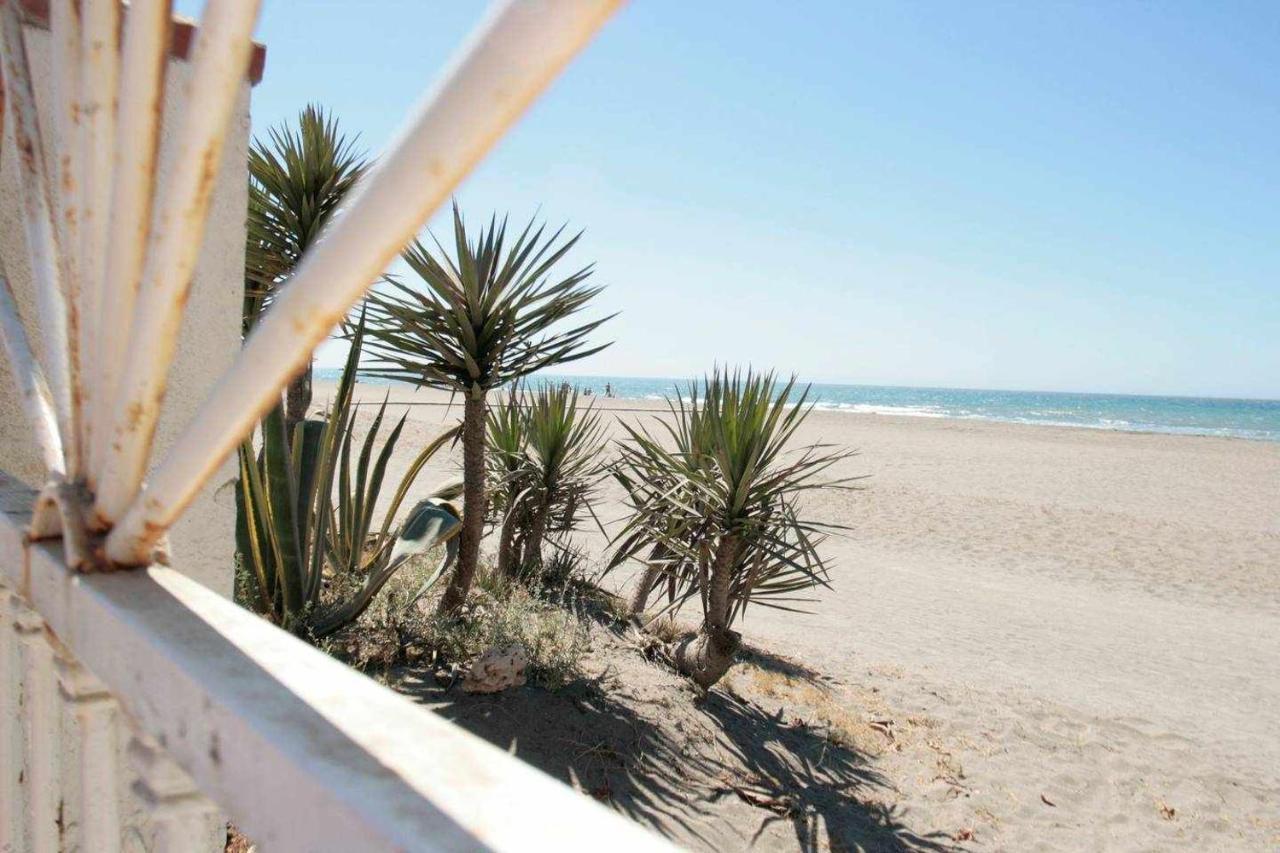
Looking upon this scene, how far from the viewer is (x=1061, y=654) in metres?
8.04

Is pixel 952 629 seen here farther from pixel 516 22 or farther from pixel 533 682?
pixel 516 22

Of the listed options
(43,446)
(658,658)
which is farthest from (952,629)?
(43,446)

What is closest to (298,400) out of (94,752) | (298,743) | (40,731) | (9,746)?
(9,746)

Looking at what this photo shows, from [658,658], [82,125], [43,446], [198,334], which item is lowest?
[658,658]

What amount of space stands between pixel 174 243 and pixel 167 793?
0.45 meters

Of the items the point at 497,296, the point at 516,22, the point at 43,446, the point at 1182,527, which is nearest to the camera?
the point at 516,22

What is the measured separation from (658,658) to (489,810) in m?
5.59

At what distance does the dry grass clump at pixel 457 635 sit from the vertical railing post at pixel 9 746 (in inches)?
128

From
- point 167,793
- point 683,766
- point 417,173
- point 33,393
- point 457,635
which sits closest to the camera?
point 417,173

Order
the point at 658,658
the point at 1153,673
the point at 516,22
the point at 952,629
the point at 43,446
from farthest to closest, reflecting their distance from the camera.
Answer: the point at 952,629
the point at 1153,673
the point at 658,658
the point at 43,446
the point at 516,22

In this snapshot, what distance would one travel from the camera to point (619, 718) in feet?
15.0

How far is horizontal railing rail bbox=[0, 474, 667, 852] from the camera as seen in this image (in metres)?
0.45

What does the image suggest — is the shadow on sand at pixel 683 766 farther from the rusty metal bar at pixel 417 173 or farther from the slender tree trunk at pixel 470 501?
the rusty metal bar at pixel 417 173

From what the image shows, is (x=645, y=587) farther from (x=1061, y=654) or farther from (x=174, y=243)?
(x=174, y=243)
